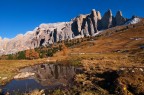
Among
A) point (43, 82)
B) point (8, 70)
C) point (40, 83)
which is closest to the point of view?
point (40, 83)

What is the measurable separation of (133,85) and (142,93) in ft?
6.15

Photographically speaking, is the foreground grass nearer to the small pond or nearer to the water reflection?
the small pond

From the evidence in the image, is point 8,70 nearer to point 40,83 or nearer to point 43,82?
point 43,82

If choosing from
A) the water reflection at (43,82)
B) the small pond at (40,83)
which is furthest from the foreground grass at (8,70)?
the water reflection at (43,82)

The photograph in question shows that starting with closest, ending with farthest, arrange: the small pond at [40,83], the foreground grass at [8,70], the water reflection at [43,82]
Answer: the small pond at [40,83]
the water reflection at [43,82]
the foreground grass at [8,70]

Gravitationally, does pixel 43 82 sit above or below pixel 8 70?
below

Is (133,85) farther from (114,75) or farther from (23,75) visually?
(23,75)

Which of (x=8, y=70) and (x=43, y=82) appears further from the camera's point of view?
(x=8, y=70)

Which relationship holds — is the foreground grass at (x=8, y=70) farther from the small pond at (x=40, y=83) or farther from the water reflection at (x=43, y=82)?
the water reflection at (x=43, y=82)

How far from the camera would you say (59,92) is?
2992 cm

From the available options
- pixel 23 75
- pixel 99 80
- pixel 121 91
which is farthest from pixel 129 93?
pixel 23 75

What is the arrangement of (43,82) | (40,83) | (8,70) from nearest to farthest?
(40,83), (43,82), (8,70)

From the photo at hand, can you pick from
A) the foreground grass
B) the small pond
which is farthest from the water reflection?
the foreground grass

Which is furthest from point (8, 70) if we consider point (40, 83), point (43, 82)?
point (40, 83)
